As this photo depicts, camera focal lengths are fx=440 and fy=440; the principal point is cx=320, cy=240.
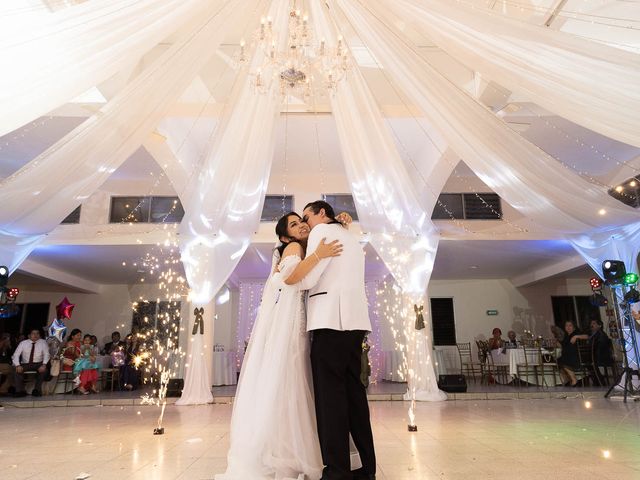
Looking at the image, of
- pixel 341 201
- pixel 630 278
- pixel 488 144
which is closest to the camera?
pixel 488 144

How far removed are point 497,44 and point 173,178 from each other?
21.2 feet

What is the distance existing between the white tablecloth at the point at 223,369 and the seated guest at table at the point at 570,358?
755 centimetres

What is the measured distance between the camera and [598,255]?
707cm

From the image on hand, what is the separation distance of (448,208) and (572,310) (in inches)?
233

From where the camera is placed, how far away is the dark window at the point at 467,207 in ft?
33.6

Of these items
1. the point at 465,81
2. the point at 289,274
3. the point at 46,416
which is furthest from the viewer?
the point at 465,81

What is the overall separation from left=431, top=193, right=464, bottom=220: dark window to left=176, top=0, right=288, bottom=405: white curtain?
15.7 ft

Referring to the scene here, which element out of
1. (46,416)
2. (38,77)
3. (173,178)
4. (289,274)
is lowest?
(46,416)

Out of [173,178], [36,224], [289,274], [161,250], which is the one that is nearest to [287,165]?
[173,178]

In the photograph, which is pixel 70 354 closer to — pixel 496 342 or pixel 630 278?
pixel 496 342

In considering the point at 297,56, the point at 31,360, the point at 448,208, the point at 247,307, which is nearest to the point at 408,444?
the point at 297,56

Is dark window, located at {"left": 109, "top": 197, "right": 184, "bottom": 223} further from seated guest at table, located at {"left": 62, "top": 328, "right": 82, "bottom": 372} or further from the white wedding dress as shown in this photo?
the white wedding dress

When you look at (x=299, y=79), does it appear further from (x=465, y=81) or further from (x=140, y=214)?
(x=140, y=214)

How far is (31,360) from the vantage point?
8.98 m
